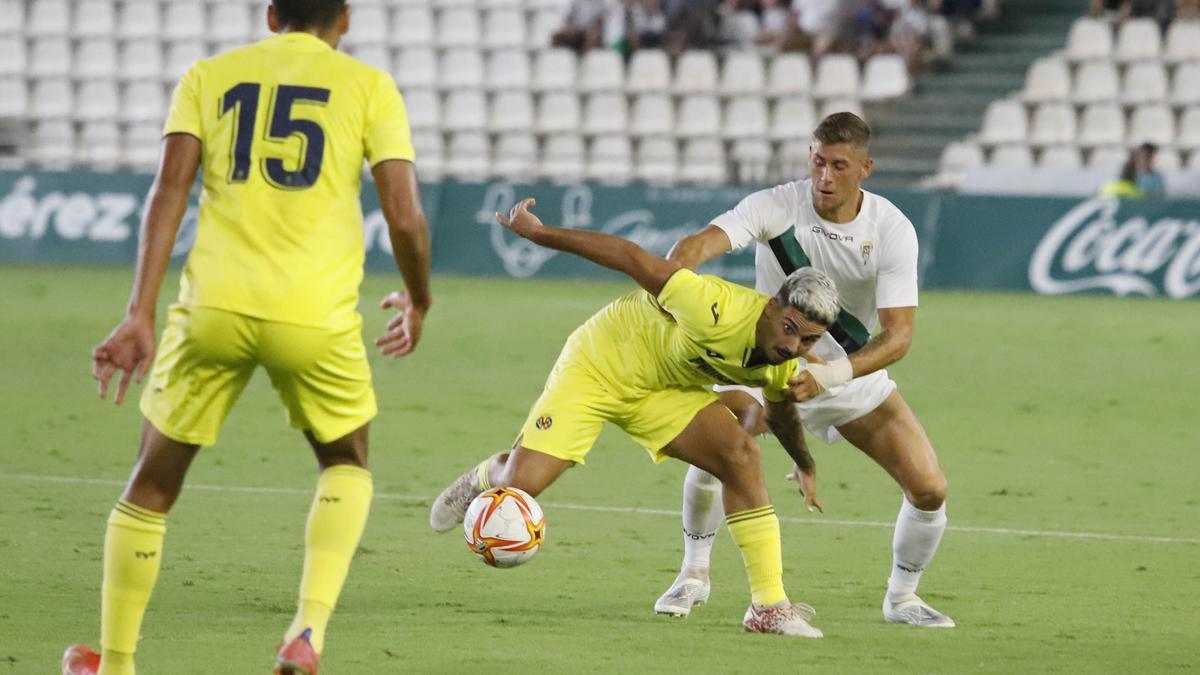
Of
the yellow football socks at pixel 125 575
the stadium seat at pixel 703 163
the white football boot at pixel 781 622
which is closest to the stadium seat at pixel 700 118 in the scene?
the stadium seat at pixel 703 163

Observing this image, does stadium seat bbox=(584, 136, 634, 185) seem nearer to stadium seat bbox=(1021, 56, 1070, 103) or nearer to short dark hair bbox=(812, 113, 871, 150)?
stadium seat bbox=(1021, 56, 1070, 103)

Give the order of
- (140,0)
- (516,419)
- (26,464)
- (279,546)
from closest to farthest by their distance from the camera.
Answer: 1. (279,546)
2. (26,464)
3. (516,419)
4. (140,0)

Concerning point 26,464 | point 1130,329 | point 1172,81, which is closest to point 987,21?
point 1172,81

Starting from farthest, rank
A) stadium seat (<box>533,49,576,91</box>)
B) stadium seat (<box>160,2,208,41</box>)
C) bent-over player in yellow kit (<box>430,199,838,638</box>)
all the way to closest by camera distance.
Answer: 1. stadium seat (<box>160,2,208,41</box>)
2. stadium seat (<box>533,49,576,91</box>)
3. bent-over player in yellow kit (<box>430,199,838,638</box>)

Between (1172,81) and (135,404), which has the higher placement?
(1172,81)

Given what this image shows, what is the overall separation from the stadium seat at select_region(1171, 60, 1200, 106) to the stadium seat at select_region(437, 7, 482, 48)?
34.5 ft

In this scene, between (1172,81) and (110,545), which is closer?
(110,545)

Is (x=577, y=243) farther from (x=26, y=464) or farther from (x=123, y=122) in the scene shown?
(x=123, y=122)

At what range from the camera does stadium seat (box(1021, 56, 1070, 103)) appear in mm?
25312

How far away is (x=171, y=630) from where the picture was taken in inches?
245

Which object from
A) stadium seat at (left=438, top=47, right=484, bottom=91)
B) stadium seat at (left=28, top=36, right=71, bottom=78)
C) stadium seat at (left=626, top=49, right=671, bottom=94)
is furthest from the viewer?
stadium seat at (left=28, top=36, right=71, bottom=78)

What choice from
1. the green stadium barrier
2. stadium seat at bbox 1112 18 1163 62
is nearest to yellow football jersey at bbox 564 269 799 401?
the green stadium barrier

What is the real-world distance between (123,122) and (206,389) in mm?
24600

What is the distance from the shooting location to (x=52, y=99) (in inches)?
1133
